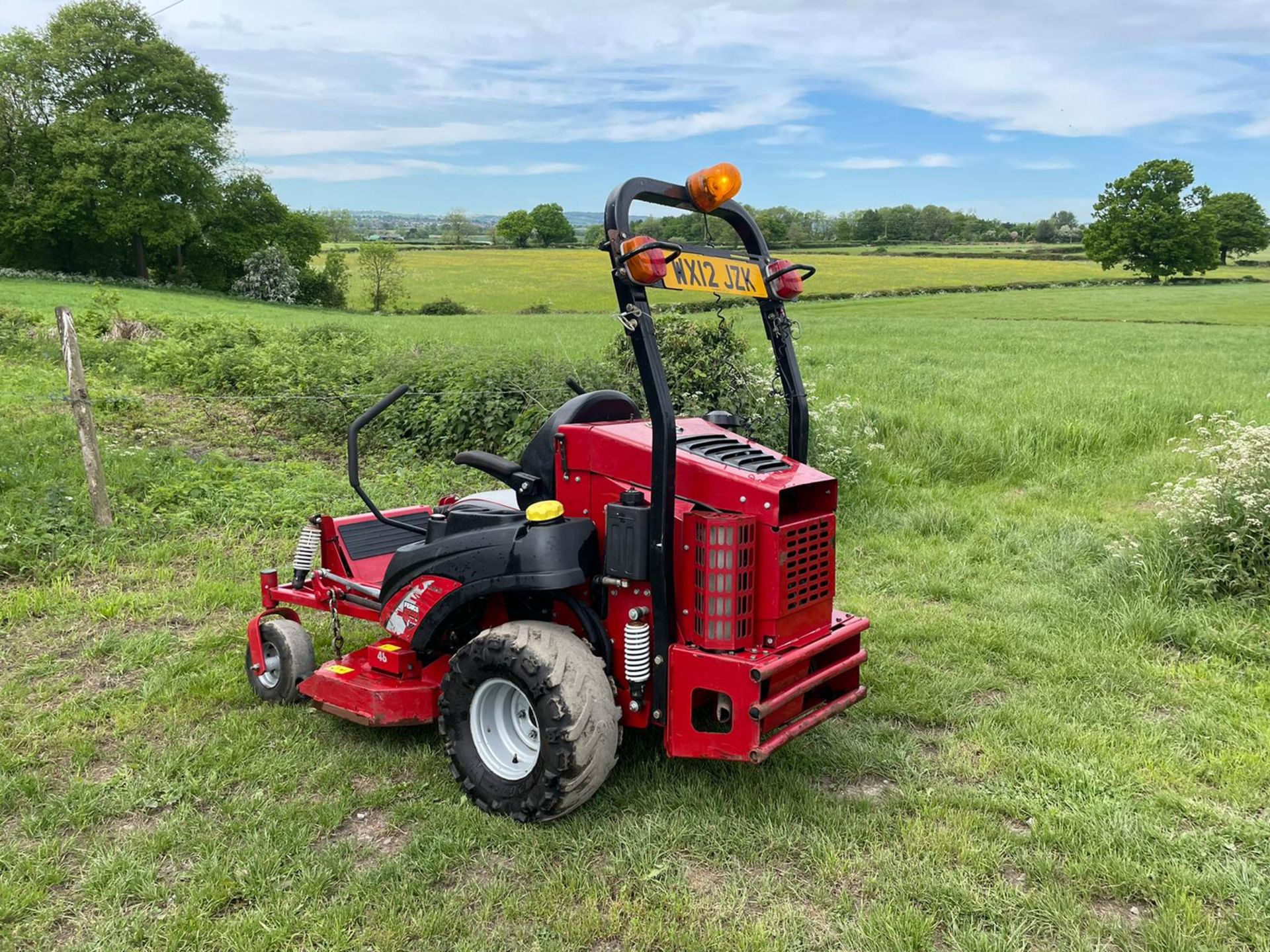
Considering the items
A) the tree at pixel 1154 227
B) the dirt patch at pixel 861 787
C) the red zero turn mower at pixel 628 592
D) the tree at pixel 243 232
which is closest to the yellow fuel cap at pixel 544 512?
the red zero turn mower at pixel 628 592

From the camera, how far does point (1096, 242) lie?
2864 inches

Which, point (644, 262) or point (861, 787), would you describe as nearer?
point (644, 262)

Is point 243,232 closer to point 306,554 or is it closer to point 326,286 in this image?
point 326,286

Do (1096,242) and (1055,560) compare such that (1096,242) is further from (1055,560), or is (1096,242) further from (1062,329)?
(1055,560)

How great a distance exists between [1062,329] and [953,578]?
84.2ft

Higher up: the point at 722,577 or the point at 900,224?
the point at 900,224

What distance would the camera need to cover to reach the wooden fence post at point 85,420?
623cm

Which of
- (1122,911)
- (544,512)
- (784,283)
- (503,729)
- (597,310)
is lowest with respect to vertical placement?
(1122,911)

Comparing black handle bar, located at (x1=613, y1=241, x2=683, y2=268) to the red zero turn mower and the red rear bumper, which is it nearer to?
the red zero turn mower

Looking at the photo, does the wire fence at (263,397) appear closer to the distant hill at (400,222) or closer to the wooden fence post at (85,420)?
the wooden fence post at (85,420)

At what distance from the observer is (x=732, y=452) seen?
346 centimetres

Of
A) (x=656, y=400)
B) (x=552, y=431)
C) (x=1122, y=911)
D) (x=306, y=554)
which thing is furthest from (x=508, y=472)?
(x=1122, y=911)

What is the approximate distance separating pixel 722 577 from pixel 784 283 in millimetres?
1334

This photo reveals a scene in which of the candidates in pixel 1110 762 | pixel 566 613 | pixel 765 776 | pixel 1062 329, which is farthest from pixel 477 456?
pixel 1062 329
